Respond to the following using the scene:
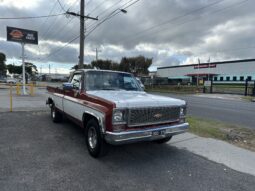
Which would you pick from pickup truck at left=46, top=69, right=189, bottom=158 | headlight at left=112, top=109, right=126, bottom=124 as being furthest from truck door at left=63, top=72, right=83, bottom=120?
headlight at left=112, top=109, right=126, bottom=124

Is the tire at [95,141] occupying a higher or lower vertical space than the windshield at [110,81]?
lower

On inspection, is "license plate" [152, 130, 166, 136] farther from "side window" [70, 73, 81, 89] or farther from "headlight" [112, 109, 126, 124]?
"side window" [70, 73, 81, 89]

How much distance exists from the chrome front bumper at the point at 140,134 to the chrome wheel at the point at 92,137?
65cm

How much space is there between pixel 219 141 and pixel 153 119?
2.74 m

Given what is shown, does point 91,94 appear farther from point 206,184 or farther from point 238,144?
point 238,144

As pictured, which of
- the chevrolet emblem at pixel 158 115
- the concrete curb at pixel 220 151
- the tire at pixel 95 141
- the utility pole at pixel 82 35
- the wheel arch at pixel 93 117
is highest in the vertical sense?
the utility pole at pixel 82 35

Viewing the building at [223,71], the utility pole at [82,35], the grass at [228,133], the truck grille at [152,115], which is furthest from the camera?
the building at [223,71]

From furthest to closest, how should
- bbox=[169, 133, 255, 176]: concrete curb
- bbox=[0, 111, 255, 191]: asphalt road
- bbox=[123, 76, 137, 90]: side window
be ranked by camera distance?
bbox=[123, 76, 137, 90]: side window, bbox=[169, 133, 255, 176]: concrete curb, bbox=[0, 111, 255, 191]: asphalt road

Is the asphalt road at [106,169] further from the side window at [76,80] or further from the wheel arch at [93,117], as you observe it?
the side window at [76,80]

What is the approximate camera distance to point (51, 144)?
512 centimetres

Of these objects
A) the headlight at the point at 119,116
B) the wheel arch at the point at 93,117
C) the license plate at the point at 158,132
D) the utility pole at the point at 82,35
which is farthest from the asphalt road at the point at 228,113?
the utility pole at the point at 82,35

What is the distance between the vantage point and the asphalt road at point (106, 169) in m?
3.27

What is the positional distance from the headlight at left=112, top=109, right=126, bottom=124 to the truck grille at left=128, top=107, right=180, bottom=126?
12cm

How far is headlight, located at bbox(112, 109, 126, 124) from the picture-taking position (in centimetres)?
361
